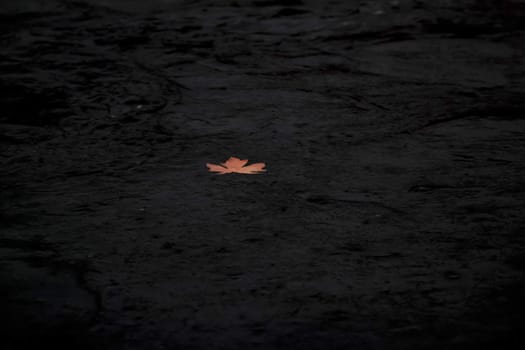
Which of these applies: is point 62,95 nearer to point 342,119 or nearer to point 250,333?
point 342,119

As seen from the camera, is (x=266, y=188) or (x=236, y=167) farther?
(x=236, y=167)

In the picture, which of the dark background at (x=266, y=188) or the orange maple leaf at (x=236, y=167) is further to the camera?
the orange maple leaf at (x=236, y=167)

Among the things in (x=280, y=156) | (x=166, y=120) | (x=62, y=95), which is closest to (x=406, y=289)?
(x=280, y=156)

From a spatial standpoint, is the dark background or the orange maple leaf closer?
the dark background
